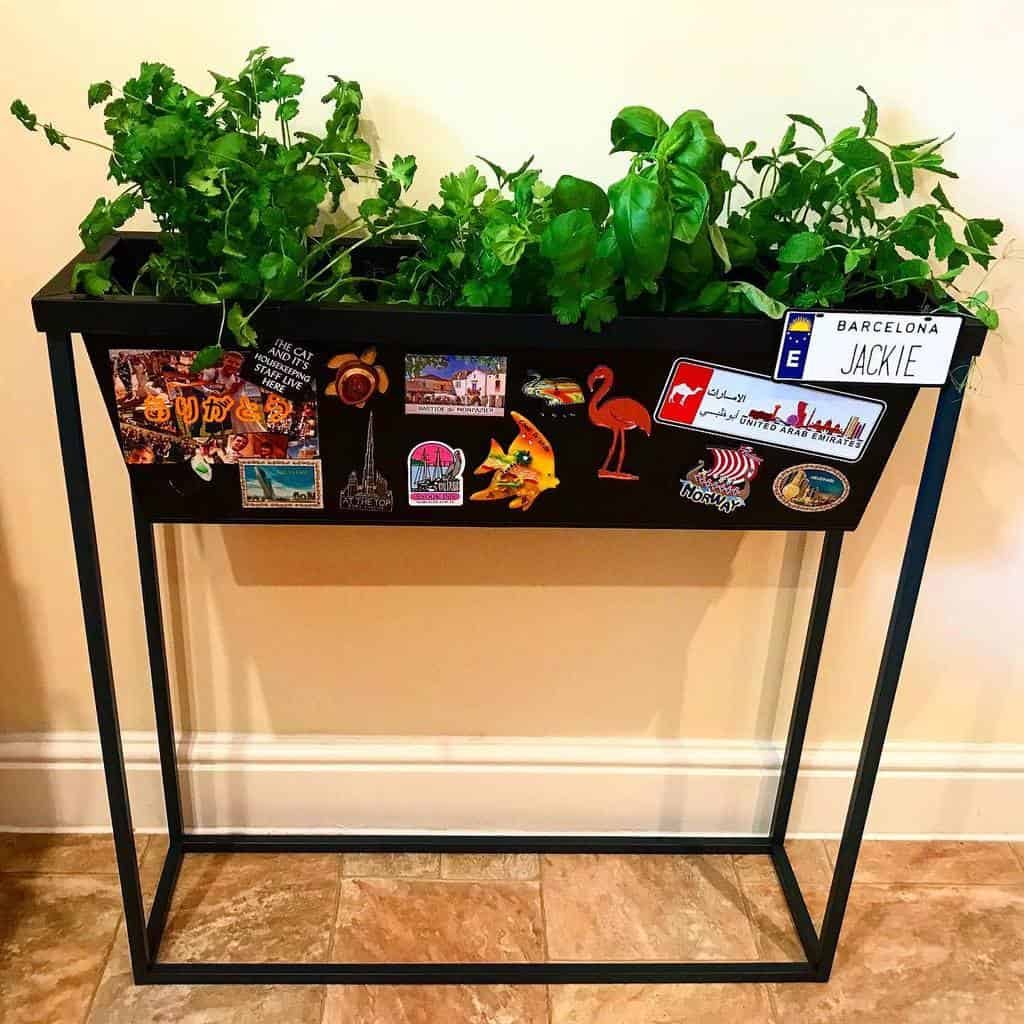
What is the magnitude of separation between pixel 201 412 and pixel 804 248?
0.60m

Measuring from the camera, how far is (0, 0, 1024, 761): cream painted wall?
4.04 feet

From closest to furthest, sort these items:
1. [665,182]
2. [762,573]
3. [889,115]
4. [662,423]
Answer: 1. [665,182]
2. [662,423]
3. [889,115]
4. [762,573]

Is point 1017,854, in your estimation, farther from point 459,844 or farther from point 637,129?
point 637,129

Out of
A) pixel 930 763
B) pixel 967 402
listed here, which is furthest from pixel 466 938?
pixel 967 402

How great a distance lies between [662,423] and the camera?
3.67 ft

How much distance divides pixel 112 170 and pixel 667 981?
1.17m

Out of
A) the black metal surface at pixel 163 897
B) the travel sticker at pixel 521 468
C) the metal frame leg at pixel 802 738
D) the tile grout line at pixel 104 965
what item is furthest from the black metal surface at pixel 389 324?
the black metal surface at pixel 163 897

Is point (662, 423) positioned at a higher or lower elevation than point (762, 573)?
higher

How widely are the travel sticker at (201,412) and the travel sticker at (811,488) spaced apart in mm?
483

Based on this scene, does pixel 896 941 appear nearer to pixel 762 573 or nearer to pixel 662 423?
pixel 762 573

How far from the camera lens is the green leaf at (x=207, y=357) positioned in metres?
1.02

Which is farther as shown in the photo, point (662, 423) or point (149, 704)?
point (149, 704)

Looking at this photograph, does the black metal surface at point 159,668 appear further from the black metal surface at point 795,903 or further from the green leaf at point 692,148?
the black metal surface at point 795,903

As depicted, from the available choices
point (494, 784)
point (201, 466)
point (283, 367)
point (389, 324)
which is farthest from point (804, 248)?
point (494, 784)
